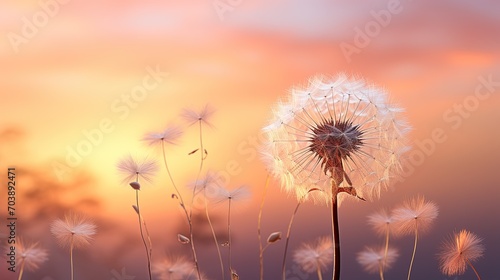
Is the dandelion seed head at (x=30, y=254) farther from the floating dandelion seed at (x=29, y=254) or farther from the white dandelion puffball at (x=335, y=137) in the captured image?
the white dandelion puffball at (x=335, y=137)

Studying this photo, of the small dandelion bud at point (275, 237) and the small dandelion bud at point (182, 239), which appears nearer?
the small dandelion bud at point (275, 237)

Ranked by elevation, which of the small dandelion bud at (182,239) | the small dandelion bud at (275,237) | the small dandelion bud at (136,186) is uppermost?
the small dandelion bud at (136,186)

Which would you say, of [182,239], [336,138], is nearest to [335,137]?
[336,138]

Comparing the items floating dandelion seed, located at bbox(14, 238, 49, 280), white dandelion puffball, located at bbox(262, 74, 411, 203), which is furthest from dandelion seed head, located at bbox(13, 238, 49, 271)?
white dandelion puffball, located at bbox(262, 74, 411, 203)

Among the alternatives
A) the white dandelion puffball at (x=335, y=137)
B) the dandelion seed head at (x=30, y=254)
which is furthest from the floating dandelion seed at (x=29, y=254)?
the white dandelion puffball at (x=335, y=137)

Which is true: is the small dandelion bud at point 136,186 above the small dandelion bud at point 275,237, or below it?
above

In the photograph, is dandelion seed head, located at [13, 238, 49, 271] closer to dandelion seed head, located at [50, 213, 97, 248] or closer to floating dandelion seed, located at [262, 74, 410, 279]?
dandelion seed head, located at [50, 213, 97, 248]

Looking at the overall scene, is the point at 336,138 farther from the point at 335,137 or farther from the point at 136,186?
the point at 136,186
